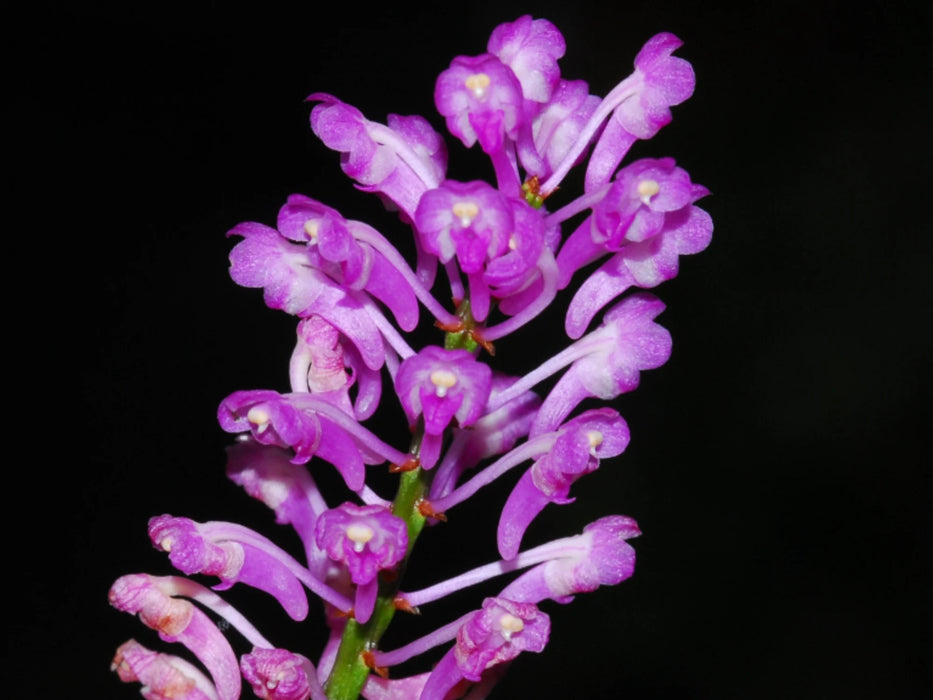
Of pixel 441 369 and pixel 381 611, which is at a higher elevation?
pixel 441 369

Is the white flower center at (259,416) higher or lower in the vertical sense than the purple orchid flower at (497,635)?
higher

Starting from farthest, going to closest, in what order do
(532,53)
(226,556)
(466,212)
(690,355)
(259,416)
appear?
(690,355) < (532,53) < (226,556) < (259,416) < (466,212)

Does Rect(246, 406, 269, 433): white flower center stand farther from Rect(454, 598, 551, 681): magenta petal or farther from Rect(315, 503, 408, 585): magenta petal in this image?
Rect(454, 598, 551, 681): magenta petal

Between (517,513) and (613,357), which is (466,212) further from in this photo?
(517,513)

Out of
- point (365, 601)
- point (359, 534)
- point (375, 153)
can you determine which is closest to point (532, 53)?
point (375, 153)

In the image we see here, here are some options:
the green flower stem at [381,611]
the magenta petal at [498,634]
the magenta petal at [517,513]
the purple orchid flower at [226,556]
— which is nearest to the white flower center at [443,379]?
the green flower stem at [381,611]

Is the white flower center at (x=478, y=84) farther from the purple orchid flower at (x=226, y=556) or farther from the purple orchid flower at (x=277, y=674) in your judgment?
the purple orchid flower at (x=277, y=674)
